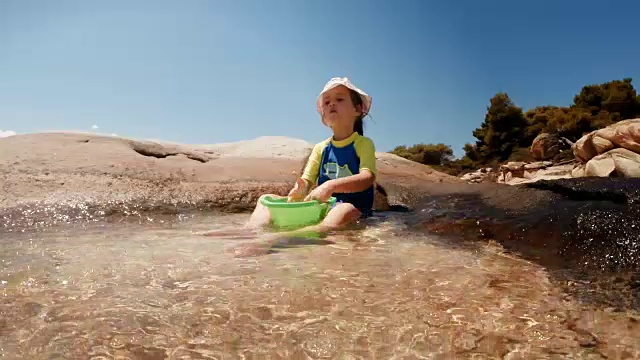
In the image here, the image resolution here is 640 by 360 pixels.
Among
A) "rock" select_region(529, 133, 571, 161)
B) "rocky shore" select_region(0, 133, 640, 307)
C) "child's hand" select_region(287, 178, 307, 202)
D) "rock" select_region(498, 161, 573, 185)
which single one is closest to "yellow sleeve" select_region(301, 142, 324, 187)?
"child's hand" select_region(287, 178, 307, 202)

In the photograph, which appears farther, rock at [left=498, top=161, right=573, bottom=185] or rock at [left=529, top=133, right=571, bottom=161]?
rock at [left=529, top=133, right=571, bottom=161]

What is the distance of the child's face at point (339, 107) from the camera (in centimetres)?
426

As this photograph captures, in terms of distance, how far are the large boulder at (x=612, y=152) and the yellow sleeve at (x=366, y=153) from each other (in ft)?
26.9

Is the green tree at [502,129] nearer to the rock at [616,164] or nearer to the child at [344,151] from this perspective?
the rock at [616,164]

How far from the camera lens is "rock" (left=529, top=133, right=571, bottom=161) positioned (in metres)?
17.0

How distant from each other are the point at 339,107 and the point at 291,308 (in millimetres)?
2971

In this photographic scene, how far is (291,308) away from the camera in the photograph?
1.57 metres

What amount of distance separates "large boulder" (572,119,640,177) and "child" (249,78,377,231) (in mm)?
8139

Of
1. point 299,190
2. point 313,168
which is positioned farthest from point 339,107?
point 299,190

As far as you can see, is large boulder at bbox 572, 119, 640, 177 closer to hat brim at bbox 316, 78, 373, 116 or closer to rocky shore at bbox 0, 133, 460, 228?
rocky shore at bbox 0, 133, 460, 228

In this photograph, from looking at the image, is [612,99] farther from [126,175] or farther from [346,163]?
[126,175]

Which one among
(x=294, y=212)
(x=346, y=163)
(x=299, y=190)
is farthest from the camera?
(x=346, y=163)

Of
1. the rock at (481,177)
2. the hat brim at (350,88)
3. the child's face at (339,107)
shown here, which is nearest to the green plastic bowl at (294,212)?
the child's face at (339,107)

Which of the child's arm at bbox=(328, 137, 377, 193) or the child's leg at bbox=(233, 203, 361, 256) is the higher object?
the child's arm at bbox=(328, 137, 377, 193)
